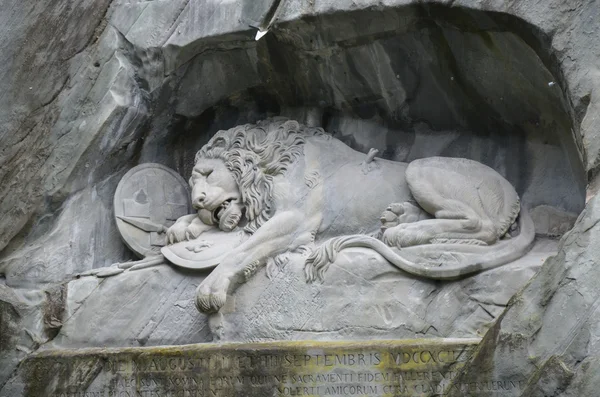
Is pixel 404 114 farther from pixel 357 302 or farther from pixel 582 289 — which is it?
pixel 582 289

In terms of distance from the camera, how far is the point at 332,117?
856cm

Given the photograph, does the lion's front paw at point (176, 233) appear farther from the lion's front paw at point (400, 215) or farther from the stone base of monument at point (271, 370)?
the lion's front paw at point (400, 215)

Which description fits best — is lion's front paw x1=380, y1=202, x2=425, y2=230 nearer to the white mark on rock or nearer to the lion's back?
the lion's back

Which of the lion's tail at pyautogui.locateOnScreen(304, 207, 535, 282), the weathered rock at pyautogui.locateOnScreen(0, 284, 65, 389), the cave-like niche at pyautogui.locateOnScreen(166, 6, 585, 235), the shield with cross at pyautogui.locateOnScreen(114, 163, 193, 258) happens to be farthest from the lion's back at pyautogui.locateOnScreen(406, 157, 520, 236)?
the weathered rock at pyautogui.locateOnScreen(0, 284, 65, 389)

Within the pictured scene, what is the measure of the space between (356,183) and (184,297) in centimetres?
132

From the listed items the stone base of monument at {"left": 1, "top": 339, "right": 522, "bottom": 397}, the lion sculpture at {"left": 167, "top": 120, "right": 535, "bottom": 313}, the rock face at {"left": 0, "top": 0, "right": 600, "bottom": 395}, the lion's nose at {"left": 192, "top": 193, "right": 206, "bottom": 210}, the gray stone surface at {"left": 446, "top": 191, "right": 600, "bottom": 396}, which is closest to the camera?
the gray stone surface at {"left": 446, "top": 191, "right": 600, "bottom": 396}

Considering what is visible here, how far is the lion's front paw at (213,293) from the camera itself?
24.9 ft

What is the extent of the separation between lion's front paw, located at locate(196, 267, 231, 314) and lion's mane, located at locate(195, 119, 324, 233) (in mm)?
487

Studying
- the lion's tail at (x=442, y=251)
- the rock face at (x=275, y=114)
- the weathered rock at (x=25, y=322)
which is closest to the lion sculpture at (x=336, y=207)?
the lion's tail at (x=442, y=251)

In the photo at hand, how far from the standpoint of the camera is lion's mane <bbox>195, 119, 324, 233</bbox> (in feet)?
26.3

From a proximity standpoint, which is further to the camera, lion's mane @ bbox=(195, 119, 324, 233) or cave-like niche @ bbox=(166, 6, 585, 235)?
lion's mane @ bbox=(195, 119, 324, 233)

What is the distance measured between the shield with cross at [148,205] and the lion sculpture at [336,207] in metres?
0.26

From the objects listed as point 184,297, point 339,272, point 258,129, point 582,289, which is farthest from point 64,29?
→ point 582,289

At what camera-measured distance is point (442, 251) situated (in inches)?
293
